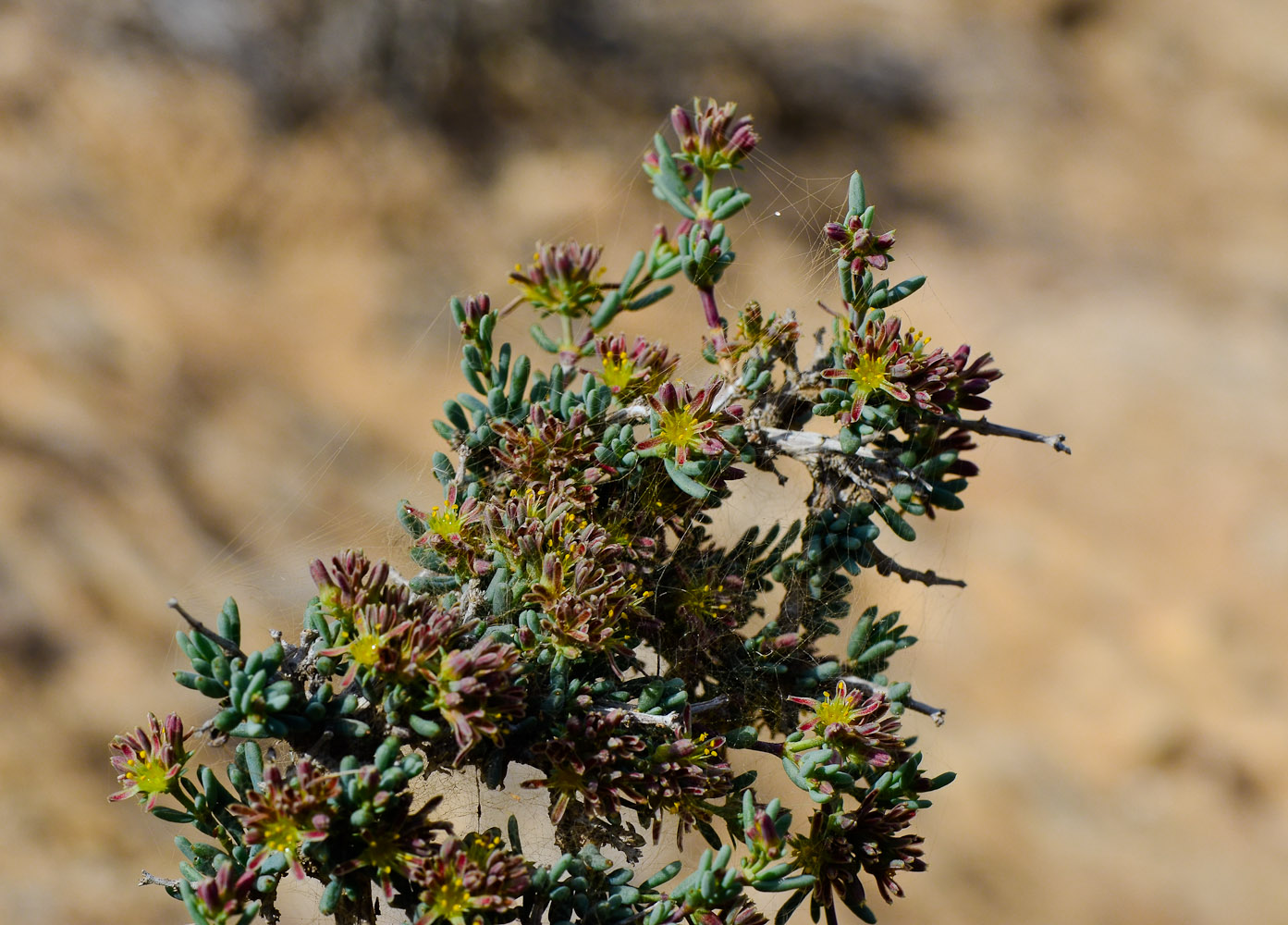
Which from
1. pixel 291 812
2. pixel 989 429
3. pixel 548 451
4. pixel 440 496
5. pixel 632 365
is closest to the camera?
pixel 291 812

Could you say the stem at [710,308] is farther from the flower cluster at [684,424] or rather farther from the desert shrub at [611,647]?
the flower cluster at [684,424]

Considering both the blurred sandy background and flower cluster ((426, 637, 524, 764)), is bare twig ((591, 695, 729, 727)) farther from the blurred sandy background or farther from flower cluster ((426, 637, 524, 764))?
the blurred sandy background

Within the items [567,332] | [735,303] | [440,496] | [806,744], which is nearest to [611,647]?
[806,744]

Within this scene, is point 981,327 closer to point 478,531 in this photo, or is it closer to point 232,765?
point 478,531

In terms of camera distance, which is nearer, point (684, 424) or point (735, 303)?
point (684, 424)

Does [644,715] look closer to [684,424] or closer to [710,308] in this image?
[684,424]

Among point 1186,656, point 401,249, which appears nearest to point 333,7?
point 401,249

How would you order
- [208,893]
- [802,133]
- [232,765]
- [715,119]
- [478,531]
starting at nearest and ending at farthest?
[208,893] < [232,765] < [478,531] < [715,119] < [802,133]
